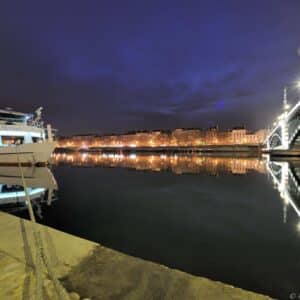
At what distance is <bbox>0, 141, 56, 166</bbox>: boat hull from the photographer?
72.0 ft

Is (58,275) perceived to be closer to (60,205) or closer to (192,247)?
(192,247)

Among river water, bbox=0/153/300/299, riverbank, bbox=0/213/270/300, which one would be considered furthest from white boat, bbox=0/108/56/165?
riverbank, bbox=0/213/270/300

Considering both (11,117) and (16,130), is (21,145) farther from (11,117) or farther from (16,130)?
(11,117)

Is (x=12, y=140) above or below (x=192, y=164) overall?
above

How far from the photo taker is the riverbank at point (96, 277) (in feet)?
7.91

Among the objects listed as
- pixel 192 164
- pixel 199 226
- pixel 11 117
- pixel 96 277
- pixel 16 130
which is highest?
pixel 11 117

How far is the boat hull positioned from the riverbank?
20442mm

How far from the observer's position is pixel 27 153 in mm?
22609

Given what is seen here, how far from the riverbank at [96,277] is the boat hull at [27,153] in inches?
805

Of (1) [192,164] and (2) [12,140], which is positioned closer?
(2) [12,140]

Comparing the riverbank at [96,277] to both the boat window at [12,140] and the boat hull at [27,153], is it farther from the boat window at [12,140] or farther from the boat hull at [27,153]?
the boat window at [12,140]

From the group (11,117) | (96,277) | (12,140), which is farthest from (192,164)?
(96,277)

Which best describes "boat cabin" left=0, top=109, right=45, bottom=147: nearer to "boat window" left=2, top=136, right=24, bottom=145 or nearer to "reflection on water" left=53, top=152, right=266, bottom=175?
"boat window" left=2, top=136, right=24, bottom=145

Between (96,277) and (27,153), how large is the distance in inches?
928
